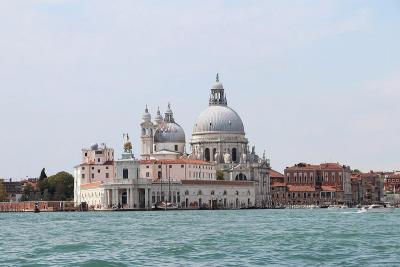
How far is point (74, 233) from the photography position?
4366 cm

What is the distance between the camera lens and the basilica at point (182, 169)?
327ft

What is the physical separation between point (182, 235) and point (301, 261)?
12.1 metres

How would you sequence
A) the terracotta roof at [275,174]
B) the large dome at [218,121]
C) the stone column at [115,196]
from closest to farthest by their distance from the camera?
1. the stone column at [115,196]
2. the large dome at [218,121]
3. the terracotta roof at [275,174]

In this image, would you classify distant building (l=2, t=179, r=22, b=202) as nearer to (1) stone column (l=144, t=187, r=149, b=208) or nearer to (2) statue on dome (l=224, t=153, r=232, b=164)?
(2) statue on dome (l=224, t=153, r=232, b=164)

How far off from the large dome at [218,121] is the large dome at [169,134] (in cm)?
210

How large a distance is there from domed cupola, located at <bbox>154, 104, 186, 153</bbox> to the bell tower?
909mm

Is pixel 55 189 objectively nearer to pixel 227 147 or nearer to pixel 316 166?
pixel 227 147

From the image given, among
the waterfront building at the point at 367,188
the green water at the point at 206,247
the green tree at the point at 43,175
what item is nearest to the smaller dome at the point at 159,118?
the green tree at the point at 43,175

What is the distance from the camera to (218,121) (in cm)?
11731

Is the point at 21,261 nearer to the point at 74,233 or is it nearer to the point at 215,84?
the point at 74,233

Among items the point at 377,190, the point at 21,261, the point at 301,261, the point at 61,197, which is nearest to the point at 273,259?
the point at 301,261

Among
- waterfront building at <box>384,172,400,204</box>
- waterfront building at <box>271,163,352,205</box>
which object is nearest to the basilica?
waterfront building at <box>271,163,352,205</box>

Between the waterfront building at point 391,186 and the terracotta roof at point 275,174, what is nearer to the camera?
the terracotta roof at point 275,174

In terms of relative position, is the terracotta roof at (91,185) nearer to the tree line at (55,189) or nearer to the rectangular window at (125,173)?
the rectangular window at (125,173)
